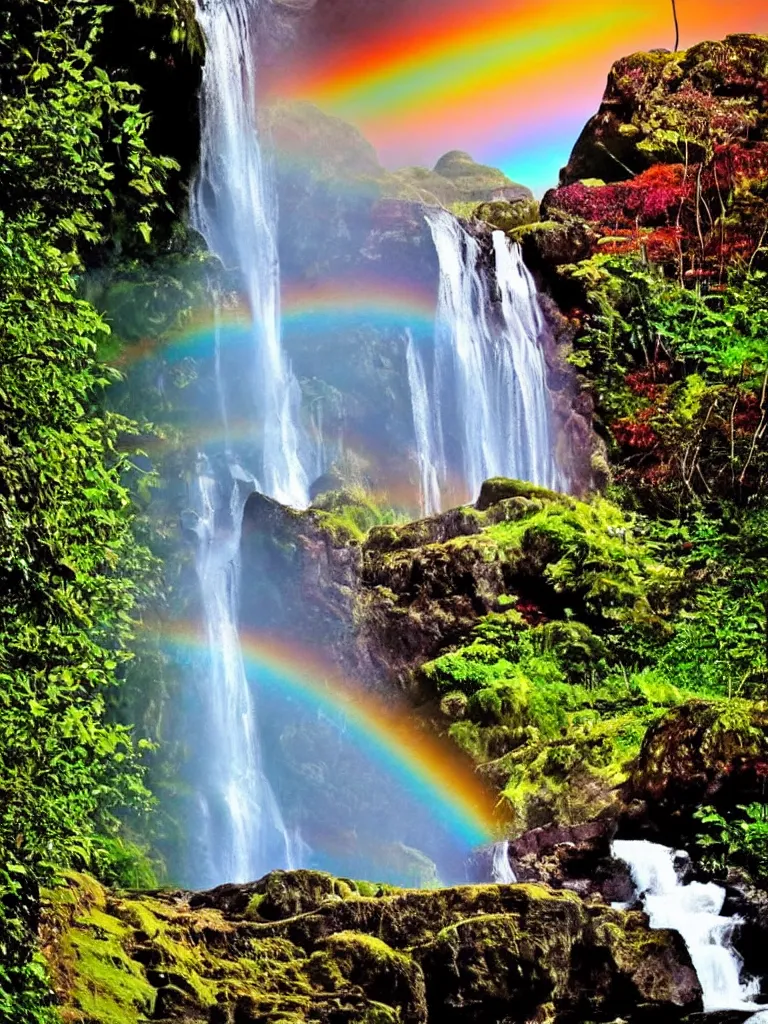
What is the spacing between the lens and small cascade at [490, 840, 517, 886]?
1208cm

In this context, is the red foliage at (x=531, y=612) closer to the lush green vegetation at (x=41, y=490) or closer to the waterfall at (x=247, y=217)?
the waterfall at (x=247, y=217)

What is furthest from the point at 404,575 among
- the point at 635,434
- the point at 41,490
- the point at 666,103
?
the point at 666,103

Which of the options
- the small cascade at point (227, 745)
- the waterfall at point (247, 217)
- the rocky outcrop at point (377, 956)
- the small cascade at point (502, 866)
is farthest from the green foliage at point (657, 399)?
the rocky outcrop at point (377, 956)

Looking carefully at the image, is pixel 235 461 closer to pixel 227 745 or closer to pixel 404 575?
pixel 404 575

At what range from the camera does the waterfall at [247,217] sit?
23578 millimetres

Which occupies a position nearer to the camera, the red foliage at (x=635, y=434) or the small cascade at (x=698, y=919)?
the small cascade at (x=698, y=919)

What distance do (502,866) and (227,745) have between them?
7.05m

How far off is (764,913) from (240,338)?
17600mm

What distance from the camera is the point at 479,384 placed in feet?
81.8

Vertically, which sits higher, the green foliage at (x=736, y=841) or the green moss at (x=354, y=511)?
the green moss at (x=354, y=511)

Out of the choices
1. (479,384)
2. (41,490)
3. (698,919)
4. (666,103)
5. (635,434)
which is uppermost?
Result: (666,103)

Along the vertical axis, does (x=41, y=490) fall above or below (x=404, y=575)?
below

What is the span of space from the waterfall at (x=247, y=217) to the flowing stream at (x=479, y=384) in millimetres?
3233

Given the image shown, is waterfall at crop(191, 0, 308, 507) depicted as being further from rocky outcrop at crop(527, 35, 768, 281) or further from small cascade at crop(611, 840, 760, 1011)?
small cascade at crop(611, 840, 760, 1011)
